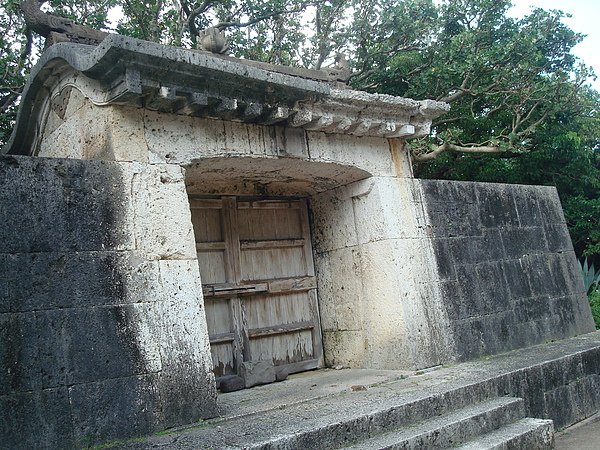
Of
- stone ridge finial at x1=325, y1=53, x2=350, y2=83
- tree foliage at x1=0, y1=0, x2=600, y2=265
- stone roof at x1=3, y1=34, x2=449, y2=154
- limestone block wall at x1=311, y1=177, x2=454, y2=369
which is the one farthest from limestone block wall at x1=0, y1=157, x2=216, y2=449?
tree foliage at x1=0, y1=0, x2=600, y2=265

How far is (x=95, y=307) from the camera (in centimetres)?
332

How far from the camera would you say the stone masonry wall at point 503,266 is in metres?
5.55

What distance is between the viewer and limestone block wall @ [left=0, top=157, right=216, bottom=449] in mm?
3033

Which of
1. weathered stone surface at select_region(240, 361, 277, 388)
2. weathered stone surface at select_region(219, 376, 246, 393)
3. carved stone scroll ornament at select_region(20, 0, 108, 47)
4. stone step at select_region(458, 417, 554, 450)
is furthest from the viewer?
weathered stone surface at select_region(240, 361, 277, 388)

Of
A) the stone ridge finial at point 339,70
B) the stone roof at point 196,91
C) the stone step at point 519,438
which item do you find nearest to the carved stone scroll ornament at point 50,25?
the stone roof at point 196,91

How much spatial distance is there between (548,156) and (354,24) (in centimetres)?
500

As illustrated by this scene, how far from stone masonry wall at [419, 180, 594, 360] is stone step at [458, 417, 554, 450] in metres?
1.12

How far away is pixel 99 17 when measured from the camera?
29.2 feet

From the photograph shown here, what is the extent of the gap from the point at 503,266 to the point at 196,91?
13.2 ft

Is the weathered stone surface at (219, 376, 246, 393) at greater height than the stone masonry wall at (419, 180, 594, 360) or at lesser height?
lesser

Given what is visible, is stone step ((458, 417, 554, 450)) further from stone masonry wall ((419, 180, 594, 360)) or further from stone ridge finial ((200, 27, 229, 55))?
stone ridge finial ((200, 27, 229, 55))

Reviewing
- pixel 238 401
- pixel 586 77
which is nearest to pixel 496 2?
pixel 586 77

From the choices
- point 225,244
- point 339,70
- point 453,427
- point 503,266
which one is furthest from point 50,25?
point 503,266

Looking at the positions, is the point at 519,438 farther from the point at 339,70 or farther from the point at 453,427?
the point at 339,70
